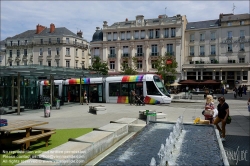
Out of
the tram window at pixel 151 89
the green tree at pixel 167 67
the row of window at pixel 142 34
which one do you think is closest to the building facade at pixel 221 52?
the row of window at pixel 142 34

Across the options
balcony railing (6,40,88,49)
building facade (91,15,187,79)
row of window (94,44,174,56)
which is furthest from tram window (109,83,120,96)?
balcony railing (6,40,88,49)

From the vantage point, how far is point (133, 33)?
5275 centimetres

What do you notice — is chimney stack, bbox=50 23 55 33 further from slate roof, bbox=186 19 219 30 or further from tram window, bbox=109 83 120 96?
tram window, bbox=109 83 120 96

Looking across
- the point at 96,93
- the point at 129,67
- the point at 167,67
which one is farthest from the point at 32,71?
the point at 129,67

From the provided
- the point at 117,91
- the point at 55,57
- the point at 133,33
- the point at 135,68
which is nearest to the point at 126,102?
the point at 117,91

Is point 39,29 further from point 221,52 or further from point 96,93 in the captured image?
point 221,52

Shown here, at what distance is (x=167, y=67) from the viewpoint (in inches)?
1722

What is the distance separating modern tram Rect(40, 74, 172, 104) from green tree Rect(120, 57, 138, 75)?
20.6 metres

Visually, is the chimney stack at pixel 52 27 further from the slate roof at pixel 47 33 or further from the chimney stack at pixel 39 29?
the chimney stack at pixel 39 29

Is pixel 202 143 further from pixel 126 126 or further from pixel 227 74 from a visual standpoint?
pixel 227 74

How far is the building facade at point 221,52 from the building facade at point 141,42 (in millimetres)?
3015

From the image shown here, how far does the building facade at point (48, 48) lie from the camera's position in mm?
59656

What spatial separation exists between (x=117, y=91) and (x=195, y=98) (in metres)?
9.41

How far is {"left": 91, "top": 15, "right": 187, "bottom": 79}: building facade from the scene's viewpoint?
49.7 metres
